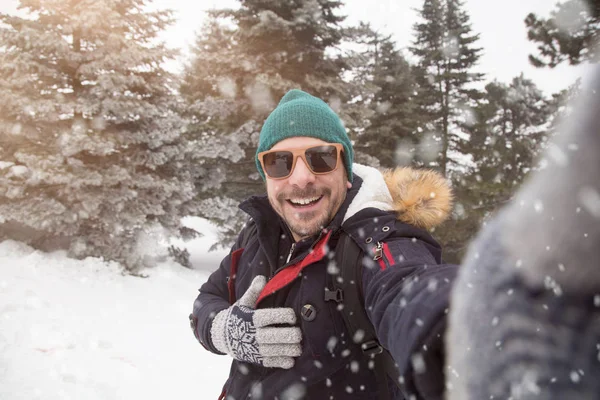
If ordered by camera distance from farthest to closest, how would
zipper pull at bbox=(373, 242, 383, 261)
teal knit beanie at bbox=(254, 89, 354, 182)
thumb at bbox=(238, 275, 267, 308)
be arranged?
teal knit beanie at bbox=(254, 89, 354, 182), thumb at bbox=(238, 275, 267, 308), zipper pull at bbox=(373, 242, 383, 261)

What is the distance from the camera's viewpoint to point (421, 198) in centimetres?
192

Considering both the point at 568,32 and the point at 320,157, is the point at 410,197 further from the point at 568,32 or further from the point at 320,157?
the point at 568,32

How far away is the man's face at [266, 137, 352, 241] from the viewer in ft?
7.06

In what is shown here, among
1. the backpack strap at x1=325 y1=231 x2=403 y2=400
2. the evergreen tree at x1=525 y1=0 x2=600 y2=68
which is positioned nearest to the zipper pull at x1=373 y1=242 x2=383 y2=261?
the backpack strap at x1=325 y1=231 x2=403 y2=400

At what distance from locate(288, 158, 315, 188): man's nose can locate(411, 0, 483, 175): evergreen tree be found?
18024mm

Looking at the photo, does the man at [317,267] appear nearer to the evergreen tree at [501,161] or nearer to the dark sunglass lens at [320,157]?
the dark sunglass lens at [320,157]

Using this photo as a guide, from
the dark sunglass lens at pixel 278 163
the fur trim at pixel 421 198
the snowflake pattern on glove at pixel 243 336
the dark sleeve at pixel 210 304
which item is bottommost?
the dark sleeve at pixel 210 304

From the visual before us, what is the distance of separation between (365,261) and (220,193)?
1126cm

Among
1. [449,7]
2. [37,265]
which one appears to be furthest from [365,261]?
[449,7]

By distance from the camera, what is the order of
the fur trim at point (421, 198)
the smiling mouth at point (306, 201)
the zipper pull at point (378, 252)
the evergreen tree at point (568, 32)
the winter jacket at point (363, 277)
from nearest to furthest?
the winter jacket at point (363, 277), the zipper pull at point (378, 252), the fur trim at point (421, 198), the smiling mouth at point (306, 201), the evergreen tree at point (568, 32)

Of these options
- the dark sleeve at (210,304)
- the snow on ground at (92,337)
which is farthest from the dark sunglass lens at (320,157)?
the snow on ground at (92,337)

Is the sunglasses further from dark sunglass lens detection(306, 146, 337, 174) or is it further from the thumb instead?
the thumb

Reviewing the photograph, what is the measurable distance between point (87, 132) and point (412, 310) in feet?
32.8

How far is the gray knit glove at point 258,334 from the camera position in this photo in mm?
1810
